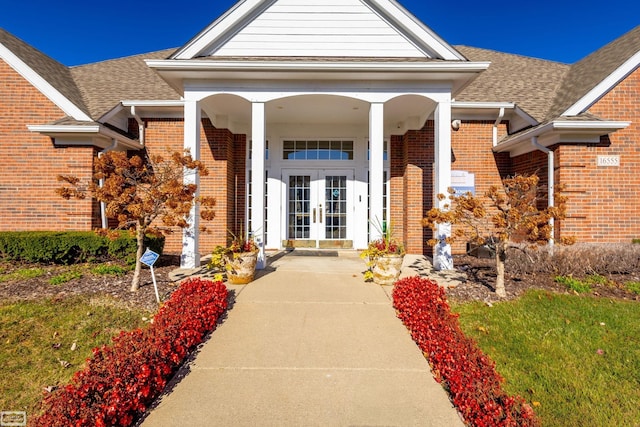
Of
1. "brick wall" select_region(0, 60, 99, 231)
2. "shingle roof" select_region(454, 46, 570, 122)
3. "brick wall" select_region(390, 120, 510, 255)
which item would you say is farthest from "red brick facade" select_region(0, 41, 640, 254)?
"shingle roof" select_region(454, 46, 570, 122)

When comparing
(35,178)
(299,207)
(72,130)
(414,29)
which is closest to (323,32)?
(414,29)

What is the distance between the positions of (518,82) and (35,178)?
14.2 m

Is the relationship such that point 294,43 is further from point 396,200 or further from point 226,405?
point 226,405

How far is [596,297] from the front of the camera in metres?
5.20

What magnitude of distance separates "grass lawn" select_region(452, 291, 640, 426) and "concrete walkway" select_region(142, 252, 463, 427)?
898 millimetres

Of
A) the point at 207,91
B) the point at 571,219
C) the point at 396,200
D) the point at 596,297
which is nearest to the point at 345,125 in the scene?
the point at 396,200

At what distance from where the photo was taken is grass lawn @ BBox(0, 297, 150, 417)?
2985 millimetres

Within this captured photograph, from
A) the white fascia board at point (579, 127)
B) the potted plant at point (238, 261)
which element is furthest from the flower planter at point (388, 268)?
the white fascia board at point (579, 127)

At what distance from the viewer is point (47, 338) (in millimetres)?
3805

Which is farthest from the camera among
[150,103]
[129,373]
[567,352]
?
[150,103]

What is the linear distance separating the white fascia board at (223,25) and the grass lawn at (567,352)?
23.6 ft

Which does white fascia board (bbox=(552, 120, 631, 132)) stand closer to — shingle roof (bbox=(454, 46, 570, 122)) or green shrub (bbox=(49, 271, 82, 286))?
shingle roof (bbox=(454, 46, 570, 122))

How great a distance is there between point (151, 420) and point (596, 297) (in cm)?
637

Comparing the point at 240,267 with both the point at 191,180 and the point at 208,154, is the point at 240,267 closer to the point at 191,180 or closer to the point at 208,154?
the point at 191,180
